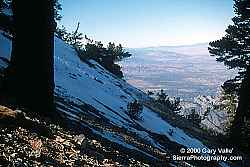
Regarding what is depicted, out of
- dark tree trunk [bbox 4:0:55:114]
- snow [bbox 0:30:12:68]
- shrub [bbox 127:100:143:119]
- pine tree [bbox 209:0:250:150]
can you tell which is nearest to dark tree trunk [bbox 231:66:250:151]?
pine tree [bbox 209:0:250:150]

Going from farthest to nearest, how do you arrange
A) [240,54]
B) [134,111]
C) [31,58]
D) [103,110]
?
1. [240,54]
2. [134,111]
3. [103,110]
4. [31,58]

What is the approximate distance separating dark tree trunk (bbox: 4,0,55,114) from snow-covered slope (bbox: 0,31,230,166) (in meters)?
2.74

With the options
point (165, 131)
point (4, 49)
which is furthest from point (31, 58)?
point (165, 131)

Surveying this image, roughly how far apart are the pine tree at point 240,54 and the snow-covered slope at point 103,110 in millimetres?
2783

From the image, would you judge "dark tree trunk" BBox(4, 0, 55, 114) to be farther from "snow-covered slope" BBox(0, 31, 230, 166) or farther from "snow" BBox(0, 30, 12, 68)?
"snow" BBox(0, 30, 12, 68)

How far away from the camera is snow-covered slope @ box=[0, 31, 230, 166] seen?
1310 centimetres

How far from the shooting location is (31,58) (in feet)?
28.8

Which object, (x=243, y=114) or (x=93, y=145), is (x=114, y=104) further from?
(x=93, y=145)

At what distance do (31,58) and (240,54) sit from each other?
60.9 feet

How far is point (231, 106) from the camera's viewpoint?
33.9 m

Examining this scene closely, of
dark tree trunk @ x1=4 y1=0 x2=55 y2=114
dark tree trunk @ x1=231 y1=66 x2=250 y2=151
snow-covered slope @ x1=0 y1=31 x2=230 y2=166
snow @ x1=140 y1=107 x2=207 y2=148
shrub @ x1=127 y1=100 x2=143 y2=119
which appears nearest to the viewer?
dark tree trunk @ x1=4 y1=0 x2=55 y2=114

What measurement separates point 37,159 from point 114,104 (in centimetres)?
1485

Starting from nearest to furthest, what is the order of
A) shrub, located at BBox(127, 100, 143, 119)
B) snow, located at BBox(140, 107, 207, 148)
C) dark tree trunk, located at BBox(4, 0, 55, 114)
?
dark tree trunk, located at BBox(4, 0, 55, 114), snow, located at BBox(140, 107, 207, 148), shrub, located at BBox(127, 100, 143, 119)

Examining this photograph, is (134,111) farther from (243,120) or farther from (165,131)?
(243,120)
